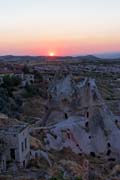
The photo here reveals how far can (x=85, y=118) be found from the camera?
3152 cm

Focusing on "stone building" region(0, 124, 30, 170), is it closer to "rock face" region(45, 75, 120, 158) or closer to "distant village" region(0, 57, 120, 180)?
"distant village" region(0, 57, 120, 180)

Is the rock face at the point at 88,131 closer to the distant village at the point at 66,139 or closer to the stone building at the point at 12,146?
the distant village at the point at 66,139

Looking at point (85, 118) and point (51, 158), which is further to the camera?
point (85, 118)

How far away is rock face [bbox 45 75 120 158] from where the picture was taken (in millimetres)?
30047

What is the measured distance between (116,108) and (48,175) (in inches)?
769

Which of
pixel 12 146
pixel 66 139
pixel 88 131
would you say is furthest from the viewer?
pixel 88 131

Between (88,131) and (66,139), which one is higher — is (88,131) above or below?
above

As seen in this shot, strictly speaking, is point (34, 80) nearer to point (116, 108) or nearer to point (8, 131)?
point (116, 108)

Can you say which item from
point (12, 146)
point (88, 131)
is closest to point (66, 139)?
point (88, 131)

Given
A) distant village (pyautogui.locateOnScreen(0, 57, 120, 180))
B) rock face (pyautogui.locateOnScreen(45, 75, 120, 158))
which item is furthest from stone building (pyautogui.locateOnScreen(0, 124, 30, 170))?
rock face (pyautogui.locateOnScreen(45, 75, 120, 158))

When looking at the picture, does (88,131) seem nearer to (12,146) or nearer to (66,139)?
(66,139)

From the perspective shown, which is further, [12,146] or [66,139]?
[66,139]

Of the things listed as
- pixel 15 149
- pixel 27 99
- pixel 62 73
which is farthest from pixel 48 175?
pixel 27 99

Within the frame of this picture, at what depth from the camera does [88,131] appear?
31.0 metres
